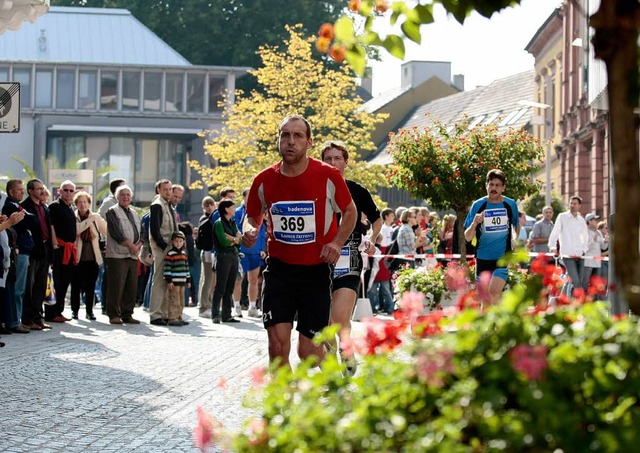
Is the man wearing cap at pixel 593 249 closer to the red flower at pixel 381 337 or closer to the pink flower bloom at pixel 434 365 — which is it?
the red flower at pixel 381 337

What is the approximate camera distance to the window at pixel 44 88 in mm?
65375

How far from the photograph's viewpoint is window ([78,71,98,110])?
65.6m

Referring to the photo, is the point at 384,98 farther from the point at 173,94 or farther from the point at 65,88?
the point at 65,88

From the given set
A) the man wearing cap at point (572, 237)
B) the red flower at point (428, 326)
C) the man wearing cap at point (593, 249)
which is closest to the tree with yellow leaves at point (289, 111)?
the man wearing cap at point (593, 249)

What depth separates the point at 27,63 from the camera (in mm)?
65125

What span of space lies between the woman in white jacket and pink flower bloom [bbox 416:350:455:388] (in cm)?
1624

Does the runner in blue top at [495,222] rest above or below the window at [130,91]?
below

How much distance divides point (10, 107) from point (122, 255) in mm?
4527

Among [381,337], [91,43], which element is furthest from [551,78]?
[381,337]

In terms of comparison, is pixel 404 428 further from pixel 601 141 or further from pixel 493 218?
pixel 601 141

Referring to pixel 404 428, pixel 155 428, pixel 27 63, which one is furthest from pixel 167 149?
pixel 404 428

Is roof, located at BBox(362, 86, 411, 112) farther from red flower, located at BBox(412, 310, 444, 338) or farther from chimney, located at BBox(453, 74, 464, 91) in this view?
red flower, located at BBox(412, 310, 444, 338)

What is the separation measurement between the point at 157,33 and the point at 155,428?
213 feet

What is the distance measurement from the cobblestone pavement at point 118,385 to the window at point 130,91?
4862cm
